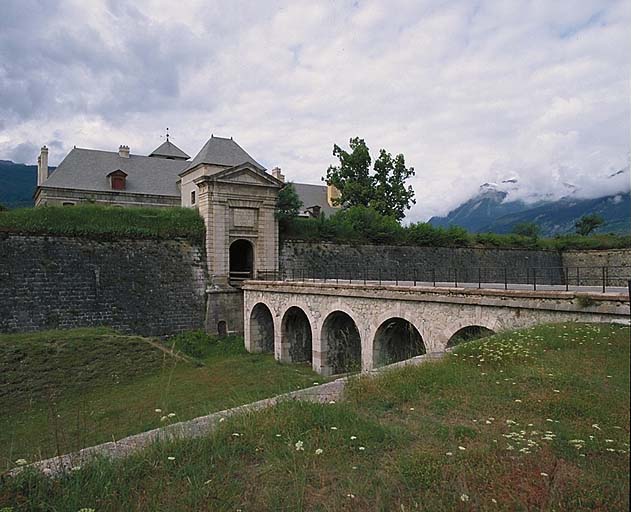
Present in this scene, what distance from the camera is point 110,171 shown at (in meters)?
26.5

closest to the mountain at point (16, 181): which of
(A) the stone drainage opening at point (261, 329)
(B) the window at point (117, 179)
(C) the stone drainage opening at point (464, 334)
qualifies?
(B) the window at point (117, 179)

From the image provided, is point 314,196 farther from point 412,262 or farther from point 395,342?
point 395,342

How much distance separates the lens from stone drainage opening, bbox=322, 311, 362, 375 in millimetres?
14844

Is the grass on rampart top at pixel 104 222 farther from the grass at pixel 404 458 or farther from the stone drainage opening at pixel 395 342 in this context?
the grass at pixel 404 458

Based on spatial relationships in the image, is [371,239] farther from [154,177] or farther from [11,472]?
[11,472]

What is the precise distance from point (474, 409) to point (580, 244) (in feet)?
103

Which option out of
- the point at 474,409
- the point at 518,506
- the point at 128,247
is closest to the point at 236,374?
the point at 128,247

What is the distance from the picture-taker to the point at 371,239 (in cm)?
2492

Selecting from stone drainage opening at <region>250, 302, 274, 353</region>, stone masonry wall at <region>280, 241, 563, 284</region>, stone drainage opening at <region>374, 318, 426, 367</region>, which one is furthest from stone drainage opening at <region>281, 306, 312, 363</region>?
stone drainage opening at <region>374, 318, 426, 367</region>

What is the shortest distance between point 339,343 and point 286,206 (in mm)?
8779

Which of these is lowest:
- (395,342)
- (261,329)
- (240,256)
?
(261,329)

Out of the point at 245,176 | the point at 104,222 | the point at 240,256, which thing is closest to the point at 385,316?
the point at 245,176

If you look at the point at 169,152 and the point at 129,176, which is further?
the point at 169,152

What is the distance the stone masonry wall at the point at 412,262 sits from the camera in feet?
74.9
